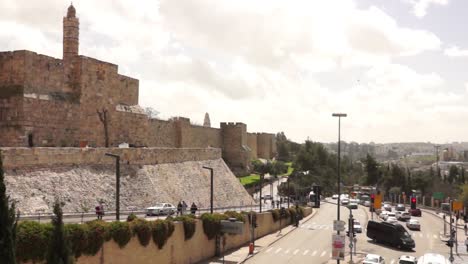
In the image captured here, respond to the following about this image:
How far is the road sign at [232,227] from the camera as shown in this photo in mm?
30375

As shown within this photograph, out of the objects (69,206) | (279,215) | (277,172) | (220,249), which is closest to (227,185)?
(279,215)

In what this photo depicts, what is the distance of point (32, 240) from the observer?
17625 mm

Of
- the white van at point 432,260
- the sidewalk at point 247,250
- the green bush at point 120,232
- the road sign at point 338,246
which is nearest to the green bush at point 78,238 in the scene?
the green bush at point 120,232

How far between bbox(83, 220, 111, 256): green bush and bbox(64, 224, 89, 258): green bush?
10.4 inches

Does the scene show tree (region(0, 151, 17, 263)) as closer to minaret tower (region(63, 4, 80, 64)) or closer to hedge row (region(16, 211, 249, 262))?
hedge row (region(16, 211, 249, 262))

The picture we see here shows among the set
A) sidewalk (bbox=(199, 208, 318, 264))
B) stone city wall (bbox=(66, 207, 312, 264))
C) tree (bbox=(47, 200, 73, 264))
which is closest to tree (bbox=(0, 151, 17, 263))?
tree (bbox=(47, 200, 73, 264))

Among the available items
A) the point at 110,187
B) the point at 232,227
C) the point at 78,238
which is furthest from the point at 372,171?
the point at 78,238

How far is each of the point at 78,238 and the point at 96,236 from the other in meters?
1.06

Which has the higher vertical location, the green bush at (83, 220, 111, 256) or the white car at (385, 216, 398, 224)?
the green bush at (83, 220, 111, 256)

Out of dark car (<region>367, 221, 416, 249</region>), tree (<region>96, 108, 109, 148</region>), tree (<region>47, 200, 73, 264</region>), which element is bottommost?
dark car (<region>367, 221, 416, 249</region>)

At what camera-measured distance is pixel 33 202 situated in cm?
2400

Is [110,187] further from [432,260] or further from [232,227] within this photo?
[432,260]

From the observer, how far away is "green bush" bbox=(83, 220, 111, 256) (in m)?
20.1

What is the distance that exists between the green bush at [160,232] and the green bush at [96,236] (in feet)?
12.3
